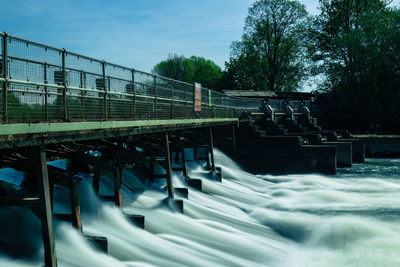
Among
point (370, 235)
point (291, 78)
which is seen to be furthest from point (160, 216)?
point (291, 78)

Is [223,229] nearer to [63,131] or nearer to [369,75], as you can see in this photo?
[63,131]

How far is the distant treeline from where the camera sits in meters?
46.5

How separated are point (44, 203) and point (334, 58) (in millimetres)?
52282

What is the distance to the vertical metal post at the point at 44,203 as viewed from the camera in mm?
7664

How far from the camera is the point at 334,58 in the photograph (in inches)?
2197

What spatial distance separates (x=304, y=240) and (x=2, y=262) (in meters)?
8.75

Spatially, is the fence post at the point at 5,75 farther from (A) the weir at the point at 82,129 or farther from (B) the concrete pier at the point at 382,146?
(B) the concrete pier at the point at 382,146

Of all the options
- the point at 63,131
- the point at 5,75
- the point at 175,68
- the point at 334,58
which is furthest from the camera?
the point at 175,68

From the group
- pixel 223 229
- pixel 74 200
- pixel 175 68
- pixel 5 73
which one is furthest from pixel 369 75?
pixel 175 68

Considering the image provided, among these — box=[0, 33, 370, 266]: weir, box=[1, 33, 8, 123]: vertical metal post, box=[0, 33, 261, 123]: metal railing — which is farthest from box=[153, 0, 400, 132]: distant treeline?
box=[1, 33, 8, 123]: vertical metal post

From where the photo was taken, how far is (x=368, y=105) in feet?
152

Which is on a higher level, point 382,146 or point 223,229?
point 382,146

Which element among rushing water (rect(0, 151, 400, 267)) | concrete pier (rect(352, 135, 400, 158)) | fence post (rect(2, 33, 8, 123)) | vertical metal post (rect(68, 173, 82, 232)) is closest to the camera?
fence post (rect(2, 33, 8, 123))

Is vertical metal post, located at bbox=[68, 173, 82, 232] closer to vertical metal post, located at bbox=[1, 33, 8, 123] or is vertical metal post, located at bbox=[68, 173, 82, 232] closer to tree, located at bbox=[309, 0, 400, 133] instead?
vertical metal post, located at bbox=[1, 33, 8, 123]
